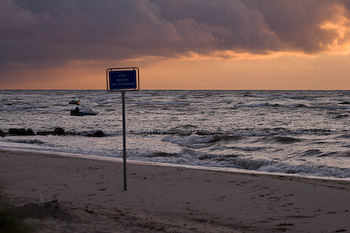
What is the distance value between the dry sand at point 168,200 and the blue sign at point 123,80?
204 cm

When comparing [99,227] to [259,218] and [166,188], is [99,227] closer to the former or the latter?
[259,218]

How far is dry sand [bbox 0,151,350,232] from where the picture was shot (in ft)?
18.0

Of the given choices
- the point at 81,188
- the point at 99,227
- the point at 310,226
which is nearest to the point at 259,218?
the point at 310,226

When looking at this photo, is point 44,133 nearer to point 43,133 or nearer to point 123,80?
point 43,133

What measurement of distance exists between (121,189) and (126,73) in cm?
237

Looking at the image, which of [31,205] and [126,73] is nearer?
[31,205]

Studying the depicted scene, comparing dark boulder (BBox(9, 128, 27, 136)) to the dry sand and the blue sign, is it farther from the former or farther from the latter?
the blue sign

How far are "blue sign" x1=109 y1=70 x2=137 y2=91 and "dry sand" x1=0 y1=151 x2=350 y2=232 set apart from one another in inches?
80.4

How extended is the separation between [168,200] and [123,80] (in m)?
2.36

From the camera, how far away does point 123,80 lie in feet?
24.8

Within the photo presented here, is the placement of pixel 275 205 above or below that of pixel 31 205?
below

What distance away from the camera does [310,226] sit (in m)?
5.91

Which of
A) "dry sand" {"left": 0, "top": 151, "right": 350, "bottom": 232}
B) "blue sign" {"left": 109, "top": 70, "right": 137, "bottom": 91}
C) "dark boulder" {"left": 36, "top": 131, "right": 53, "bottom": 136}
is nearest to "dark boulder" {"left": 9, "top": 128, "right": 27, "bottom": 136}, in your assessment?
"dark boulder" {"left": 36, "top": 131, "right": 53, "bottom": 136}

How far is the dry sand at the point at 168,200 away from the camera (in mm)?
5500
